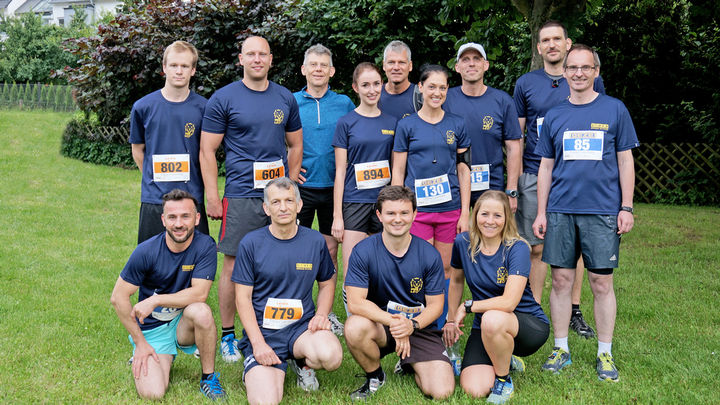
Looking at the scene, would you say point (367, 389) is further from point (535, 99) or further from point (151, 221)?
point (535, 99)

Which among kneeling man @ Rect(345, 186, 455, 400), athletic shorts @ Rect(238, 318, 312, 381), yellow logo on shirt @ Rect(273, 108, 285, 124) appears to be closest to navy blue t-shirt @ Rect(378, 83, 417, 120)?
yellow logo on shirt @ Rect(273, 108, 285, 124)

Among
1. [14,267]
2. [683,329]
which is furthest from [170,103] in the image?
[683,329]

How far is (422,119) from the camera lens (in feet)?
13.8

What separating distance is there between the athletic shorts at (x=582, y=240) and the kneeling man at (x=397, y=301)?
0.78m

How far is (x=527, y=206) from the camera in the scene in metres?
4.60

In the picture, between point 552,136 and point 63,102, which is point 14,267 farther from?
point 63,102

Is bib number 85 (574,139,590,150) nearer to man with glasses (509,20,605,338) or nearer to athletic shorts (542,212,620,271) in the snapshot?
athletic shorts (542,212,620,271)

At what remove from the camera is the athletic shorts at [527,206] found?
4566 millimetres

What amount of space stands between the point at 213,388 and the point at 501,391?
165 cm

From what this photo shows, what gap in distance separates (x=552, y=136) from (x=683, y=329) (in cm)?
197

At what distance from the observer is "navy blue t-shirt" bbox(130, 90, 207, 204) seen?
13.7 ft

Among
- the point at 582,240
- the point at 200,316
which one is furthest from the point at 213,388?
the point at 582,240

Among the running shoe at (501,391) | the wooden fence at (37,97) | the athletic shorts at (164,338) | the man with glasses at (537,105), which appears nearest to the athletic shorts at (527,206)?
the man with glasses at (537,105)

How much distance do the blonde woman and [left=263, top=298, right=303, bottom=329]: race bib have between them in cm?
93
